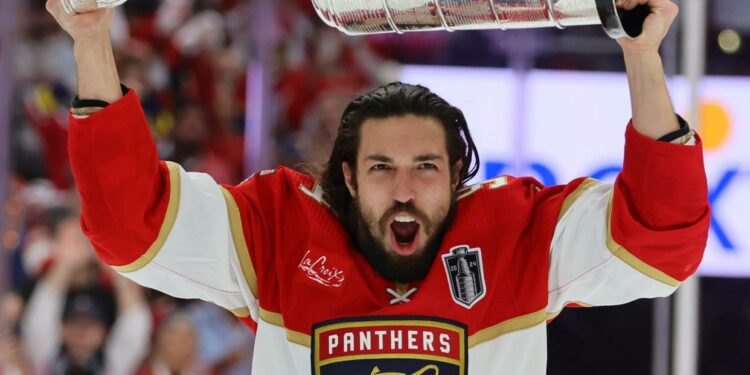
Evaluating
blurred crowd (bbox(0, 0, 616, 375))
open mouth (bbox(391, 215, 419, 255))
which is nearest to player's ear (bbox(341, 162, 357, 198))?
open mouth (bbox(391, 215, 419, 255))

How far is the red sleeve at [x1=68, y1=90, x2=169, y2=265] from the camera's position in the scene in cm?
170

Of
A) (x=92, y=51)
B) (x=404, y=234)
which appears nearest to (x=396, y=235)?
(x=404, y=234)

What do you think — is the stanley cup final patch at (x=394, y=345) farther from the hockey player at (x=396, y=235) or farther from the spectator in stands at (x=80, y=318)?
the spectator in stands at (x=80, y=318)

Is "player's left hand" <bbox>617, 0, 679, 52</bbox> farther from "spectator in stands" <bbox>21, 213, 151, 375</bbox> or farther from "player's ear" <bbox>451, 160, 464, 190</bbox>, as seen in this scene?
"spectator in stands" <bbox>21, 213, 151, 375</bbox>

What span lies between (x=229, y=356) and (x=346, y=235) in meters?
1.74

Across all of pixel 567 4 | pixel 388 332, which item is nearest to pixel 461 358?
pixel 388 332

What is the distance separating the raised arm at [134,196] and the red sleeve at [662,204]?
628mm

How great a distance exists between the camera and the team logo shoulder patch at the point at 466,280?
188cm

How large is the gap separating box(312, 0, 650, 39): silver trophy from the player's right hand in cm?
32

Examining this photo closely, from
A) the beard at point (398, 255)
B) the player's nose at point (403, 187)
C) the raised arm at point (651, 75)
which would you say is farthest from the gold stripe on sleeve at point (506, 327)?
the raised arm at point (651, 75)

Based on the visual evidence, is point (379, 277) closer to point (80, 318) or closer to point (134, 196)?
point (134, 196)

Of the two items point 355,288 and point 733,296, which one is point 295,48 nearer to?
point 733,296

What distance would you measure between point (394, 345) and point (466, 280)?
6.2 inches

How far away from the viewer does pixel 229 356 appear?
362 cm
